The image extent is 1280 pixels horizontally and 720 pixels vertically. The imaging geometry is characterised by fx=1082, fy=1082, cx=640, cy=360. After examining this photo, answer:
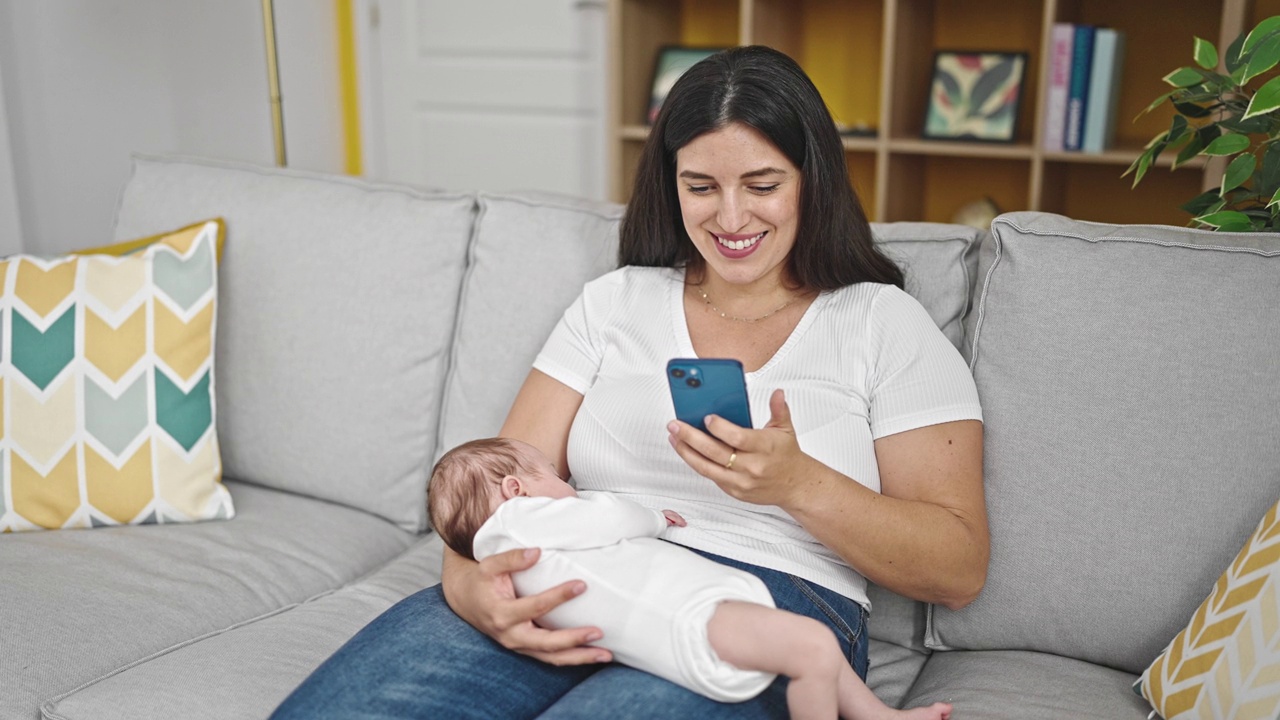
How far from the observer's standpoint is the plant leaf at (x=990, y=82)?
2.96 metres

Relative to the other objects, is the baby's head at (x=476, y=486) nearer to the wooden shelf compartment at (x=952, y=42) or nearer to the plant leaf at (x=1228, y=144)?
the plant leaf at (x=1228, y=144)

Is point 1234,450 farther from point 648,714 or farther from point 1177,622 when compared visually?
point 648,714

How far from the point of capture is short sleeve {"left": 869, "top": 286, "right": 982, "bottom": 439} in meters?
1.32

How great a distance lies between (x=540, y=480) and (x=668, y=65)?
236cm

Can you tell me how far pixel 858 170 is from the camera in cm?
348

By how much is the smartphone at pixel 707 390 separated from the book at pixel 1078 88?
6.57 feet

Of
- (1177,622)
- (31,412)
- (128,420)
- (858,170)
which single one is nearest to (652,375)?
(1177,622)

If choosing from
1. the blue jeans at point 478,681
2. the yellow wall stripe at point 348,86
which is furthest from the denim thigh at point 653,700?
the yellow wall stripe at point 348,86

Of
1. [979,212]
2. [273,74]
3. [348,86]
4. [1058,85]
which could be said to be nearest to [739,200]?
[1058,85]

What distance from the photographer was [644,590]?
112cm

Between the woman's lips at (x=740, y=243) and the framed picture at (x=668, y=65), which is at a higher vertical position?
the framed picture at (x=668, y=65)

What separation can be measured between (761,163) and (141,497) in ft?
3.67

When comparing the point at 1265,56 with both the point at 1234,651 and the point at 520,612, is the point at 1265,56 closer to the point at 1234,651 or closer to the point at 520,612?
the point at 1234,651

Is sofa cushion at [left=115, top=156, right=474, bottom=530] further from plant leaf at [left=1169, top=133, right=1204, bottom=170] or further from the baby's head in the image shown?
plant leaf at [left=1169, top=133, right=1204, bottom=170]
